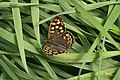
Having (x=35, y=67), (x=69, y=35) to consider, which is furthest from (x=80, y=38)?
(x=35, y=67)

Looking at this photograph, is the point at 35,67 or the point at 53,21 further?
the point at 35,67

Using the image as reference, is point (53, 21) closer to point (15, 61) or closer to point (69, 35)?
point (69, 35)
